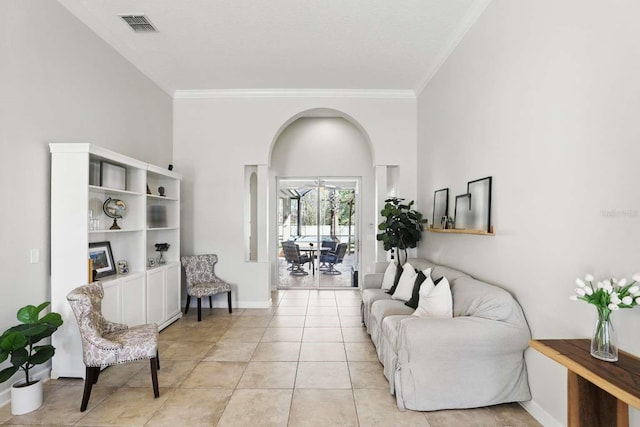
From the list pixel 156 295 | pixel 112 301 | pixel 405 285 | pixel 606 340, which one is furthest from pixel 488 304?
pixel 156 295

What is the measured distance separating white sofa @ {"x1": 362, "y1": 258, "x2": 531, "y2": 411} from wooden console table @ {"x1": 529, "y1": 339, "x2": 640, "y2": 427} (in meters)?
0.65

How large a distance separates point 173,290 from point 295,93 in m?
3.44

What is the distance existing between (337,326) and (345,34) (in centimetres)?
356

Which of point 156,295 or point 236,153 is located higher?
point 236,153

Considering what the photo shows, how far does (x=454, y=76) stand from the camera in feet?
12.6

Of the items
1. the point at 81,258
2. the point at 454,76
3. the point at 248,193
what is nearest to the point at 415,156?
the point at 454,76

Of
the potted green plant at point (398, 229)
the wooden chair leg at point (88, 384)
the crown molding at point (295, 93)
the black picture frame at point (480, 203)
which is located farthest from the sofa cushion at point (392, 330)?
the crown molding at point (295, 93)

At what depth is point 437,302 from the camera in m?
2.90

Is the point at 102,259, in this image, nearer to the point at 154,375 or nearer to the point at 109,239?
the point at 109,239

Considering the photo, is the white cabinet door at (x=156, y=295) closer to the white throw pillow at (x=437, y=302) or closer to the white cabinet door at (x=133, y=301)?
the white cabinet door at (x=133, y=301)

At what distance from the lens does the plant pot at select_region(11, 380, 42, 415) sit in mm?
2447

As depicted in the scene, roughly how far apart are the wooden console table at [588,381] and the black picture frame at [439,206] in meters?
2.36

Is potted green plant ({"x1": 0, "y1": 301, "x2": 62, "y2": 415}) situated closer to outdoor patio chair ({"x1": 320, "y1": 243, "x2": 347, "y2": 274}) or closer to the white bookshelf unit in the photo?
the white bookshelf unit

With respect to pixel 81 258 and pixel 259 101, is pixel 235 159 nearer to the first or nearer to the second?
pixel 259 101
